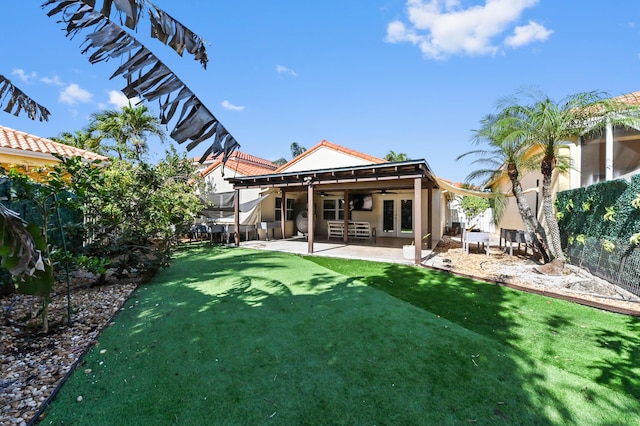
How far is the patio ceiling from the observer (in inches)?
407

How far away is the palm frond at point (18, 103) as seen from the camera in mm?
4742

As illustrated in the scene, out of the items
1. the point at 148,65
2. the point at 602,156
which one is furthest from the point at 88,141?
the point at 602,156

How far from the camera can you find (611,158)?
27.9 ft

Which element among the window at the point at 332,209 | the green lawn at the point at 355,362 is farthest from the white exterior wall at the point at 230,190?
the green lawn at the point at 355,362

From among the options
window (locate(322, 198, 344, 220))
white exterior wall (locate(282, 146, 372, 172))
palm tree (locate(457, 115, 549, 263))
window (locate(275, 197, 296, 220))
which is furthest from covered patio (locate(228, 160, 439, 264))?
window (locate(322, 198, 344, 220))

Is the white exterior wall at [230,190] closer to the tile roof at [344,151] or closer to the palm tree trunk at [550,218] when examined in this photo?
the tile roof at [344,151]

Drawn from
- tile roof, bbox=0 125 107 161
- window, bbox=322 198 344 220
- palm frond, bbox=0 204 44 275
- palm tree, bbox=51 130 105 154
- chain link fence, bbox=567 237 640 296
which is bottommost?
chain link fence, bbox=567 237 640 296

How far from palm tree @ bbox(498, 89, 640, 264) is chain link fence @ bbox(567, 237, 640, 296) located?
22.4 inches

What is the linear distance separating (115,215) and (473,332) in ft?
27.5

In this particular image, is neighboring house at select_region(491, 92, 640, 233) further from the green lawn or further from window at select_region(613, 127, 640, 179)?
the green lawn

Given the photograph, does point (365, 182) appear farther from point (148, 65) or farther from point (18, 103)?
point (18, 103)

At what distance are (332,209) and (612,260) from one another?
14.5 meters

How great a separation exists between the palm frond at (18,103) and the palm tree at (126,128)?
13.1 m

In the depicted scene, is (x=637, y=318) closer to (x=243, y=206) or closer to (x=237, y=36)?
(x=237, y=36)
